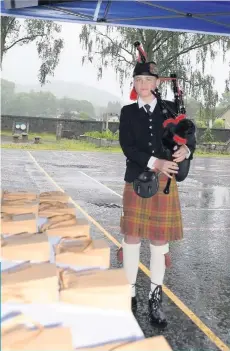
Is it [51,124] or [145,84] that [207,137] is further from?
[145,84]

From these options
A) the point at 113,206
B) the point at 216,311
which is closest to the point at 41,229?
the point at 216,311

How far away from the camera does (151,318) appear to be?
332 centimetres

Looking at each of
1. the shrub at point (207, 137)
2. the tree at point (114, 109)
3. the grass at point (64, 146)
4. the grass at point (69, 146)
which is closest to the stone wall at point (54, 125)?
the grass at point (64, 146)

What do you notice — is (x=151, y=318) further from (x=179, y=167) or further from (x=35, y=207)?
(x=35, y=207)

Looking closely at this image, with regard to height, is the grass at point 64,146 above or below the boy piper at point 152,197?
below

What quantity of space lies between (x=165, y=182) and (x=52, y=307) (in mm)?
1911

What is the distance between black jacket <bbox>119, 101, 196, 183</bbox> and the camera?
3.40 m

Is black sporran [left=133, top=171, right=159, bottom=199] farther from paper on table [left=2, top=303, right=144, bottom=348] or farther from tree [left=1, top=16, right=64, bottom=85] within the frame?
tree [left=1, top=16, right=64, bottom=85]

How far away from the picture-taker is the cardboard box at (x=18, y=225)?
6.86 feet

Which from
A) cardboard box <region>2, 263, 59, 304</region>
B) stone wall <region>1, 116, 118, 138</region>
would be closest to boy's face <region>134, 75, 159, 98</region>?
cardboard box <region>2, 263, 59, 304</region>

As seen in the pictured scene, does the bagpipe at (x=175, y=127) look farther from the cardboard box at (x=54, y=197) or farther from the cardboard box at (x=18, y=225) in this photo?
the cardboard box at (x=18, y=225)

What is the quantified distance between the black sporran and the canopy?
6.75 feet

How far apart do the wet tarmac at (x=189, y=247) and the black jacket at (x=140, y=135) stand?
1135mm

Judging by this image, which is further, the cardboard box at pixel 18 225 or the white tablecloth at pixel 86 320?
the cardboard box at pixel 18 225
